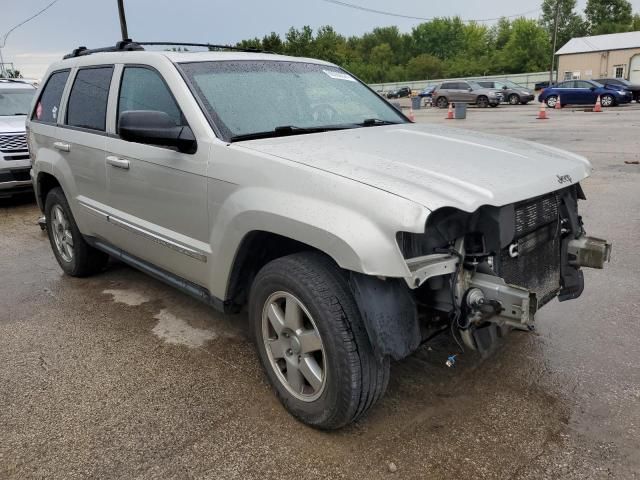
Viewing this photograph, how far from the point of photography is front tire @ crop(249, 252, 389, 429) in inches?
98.0

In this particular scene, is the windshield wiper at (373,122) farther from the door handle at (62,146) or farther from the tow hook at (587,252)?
the door handle at (62,146)

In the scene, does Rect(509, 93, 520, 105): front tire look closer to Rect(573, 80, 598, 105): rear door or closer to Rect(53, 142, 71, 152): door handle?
Rect(573, 80, 598, 105): rear door

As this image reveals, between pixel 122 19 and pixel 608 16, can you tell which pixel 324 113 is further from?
pixel 608 16

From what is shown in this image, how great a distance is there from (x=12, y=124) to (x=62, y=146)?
524 centimetres

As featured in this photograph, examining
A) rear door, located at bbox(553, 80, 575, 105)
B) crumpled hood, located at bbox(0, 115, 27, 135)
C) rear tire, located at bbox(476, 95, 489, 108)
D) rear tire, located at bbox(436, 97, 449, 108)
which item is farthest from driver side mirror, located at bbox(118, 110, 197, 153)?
rear tire, located at bbox(436, 97, 449, 108)

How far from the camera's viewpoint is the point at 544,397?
3027mm

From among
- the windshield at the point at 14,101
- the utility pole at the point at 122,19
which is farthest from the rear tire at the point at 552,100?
the windshield at the point at 14,101

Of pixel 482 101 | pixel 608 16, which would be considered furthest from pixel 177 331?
pixel 608 16

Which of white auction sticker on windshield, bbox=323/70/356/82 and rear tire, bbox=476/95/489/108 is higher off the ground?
white auction sticker on windshield, bbox=323/70/356/82

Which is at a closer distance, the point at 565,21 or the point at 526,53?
the point at 526,53

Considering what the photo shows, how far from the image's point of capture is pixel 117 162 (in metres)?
3.77

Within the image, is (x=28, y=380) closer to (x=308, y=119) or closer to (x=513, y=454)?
(x=308, y=119)

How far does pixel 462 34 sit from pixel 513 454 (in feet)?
367

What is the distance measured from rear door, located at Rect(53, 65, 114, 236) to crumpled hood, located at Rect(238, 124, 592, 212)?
165 cm
